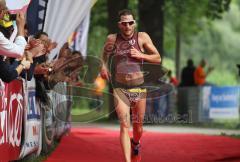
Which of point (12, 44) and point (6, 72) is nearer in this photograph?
point (12, 44)

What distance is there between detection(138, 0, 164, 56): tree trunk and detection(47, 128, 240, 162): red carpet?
10623 mm

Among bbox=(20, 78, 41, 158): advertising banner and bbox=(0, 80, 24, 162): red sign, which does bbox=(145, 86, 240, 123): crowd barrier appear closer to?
bbox=(20, 78, 41, 158): advertising banner

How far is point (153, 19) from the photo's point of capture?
92.7 feet

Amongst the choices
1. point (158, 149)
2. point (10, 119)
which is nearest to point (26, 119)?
point (10, 119)

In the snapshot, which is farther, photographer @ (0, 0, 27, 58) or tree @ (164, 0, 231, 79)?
tree @ (164, 0, 231, 79)

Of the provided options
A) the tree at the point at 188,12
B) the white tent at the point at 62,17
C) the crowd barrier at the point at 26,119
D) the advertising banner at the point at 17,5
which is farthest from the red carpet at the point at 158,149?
the tree at the point at 188,12

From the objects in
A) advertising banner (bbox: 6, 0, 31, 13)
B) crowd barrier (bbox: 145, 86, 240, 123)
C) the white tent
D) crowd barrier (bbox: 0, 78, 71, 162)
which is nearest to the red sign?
crowd barrier (bbox: 0, 78, 71, 162)

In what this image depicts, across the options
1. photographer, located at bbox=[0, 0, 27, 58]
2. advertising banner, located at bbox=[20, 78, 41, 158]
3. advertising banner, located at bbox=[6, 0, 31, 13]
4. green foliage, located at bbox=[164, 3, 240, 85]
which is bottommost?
green foliage, located at bbox=[164, 3, 240, 85]

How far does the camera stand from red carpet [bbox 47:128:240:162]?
39.4ft

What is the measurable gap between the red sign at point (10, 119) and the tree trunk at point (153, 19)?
57.8ft

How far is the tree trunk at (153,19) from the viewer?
92.5 ft

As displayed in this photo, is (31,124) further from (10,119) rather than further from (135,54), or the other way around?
(135,54)

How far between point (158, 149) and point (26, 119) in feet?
11.4

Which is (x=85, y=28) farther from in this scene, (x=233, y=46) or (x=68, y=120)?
(x=233, y=46)
